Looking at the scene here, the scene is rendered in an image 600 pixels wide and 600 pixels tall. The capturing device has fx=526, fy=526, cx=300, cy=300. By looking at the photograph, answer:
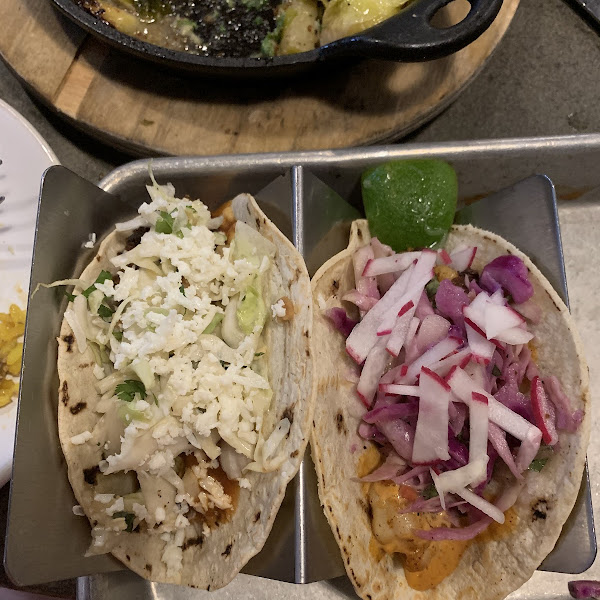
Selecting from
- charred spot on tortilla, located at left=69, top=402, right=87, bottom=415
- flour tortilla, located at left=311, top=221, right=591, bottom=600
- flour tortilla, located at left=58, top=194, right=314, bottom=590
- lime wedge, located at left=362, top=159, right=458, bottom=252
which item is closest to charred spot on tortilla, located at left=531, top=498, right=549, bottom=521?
flour tortilla, located at left=311, top=221, right=591, bottom=600

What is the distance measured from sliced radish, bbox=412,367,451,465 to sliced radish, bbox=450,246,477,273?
377 mm

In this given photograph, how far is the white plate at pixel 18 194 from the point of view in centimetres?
164

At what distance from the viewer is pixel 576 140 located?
153 cm

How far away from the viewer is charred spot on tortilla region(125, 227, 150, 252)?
1400 millimetres

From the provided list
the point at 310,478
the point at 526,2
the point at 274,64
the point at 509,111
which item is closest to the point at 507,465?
the point at 310,478

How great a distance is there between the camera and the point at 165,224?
4.43 ft

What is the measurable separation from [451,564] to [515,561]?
0.50ft

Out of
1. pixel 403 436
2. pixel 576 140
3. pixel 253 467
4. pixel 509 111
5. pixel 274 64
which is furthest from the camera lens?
pixel 509 111

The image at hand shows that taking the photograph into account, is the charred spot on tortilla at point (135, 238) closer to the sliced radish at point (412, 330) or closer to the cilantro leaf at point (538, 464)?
the sliced radish at point (412, 330)

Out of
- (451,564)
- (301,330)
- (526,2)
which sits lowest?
(451,564)

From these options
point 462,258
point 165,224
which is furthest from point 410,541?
point 165,224

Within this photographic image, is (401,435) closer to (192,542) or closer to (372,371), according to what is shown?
(372,371)

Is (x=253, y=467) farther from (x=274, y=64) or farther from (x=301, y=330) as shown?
(x=274, y=64)

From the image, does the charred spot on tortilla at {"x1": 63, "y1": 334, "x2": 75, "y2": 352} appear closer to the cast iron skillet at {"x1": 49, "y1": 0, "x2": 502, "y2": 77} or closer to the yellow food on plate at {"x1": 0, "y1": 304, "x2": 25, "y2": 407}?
the yellow food on plate at {"x1": 0, "y1": 304, "x2": 25, "y2": 407}
